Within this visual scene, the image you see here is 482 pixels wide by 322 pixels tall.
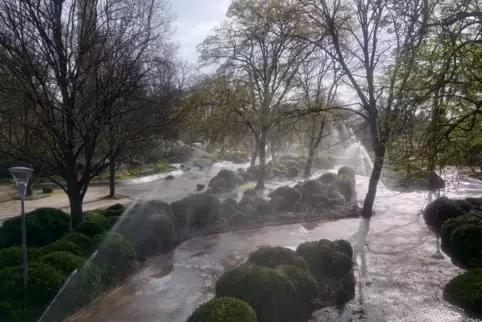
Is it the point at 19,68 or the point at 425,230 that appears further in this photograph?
the point at 425,230

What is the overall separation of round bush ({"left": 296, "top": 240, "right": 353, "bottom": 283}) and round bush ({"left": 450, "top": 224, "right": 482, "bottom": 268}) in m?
3.35

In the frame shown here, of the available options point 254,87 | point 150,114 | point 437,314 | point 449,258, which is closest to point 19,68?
point 150,114

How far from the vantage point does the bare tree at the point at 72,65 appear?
9.38 metres

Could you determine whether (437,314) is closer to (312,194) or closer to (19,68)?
(19,68)

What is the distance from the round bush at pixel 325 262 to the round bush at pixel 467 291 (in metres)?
2.00

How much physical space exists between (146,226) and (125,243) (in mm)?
1688

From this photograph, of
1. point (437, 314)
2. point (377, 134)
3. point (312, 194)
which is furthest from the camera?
point (312, 194)

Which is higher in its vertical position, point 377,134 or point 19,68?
point 19,68

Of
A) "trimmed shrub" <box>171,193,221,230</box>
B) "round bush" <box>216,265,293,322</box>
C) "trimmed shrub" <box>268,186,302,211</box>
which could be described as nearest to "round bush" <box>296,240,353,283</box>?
"round bush" <box>216,265,293,322</box>

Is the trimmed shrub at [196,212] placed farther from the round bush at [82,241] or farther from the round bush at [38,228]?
the round bush at [82,241]

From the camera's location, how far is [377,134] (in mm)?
16797

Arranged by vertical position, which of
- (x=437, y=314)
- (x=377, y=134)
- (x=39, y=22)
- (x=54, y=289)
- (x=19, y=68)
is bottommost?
(x=437, y=314)

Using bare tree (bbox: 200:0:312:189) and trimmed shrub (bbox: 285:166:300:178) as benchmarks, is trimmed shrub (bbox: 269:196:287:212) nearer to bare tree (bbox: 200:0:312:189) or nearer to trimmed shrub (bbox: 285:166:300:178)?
bare tree (bbox: 200:0:312:189)

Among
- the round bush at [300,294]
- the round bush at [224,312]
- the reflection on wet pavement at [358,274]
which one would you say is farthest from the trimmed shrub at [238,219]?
the round bush at [224,312]
